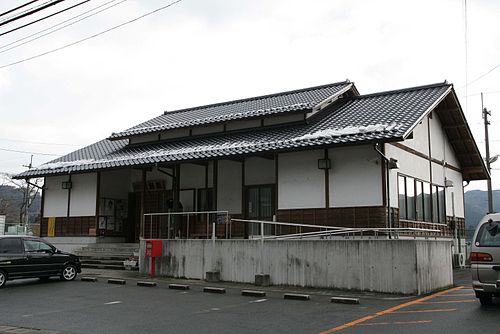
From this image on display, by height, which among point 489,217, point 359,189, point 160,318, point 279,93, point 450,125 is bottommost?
point 160,318

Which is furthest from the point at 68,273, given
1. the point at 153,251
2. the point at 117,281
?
the point at 153,251

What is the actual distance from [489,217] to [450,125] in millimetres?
11397

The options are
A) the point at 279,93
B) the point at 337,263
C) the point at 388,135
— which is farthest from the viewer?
the point at 279,93

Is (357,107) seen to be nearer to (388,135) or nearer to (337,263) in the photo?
(388,135)

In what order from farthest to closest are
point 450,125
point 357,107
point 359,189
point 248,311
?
point 450,125 < point 357,107 < point 359,189 < point 248,311

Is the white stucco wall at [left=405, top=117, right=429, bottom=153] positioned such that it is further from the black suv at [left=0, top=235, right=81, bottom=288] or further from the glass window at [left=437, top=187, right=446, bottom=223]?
the black suv at [left=0, top=235, right=81, bottom=288]

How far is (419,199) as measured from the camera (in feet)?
57.0

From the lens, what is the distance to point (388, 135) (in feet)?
44.7

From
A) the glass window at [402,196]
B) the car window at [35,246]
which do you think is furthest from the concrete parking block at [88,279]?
the glass window at [402,196]

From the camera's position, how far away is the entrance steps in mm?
18031

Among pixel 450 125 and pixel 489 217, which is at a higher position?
pixel 450 125

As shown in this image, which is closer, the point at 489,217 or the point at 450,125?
the point at 489,217

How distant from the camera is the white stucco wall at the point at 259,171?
1800 centimetres

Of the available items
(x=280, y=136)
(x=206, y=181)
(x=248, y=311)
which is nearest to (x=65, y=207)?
(x=206, y=181)
